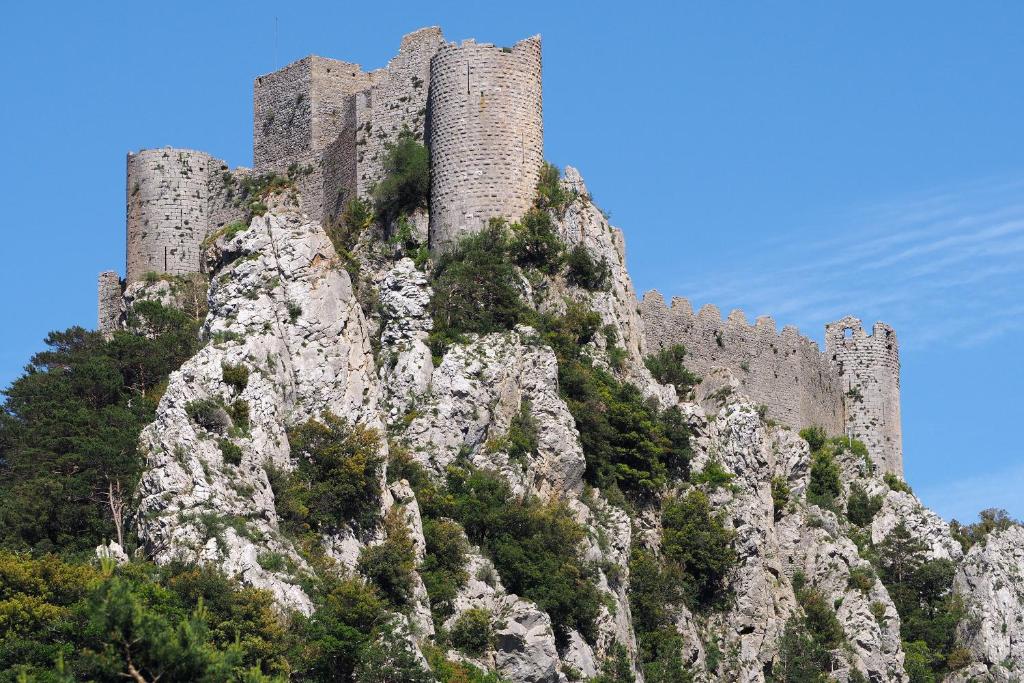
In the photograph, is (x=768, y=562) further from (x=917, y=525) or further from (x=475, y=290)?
(x=475, y=290)

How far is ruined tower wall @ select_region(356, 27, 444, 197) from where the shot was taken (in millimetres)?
76812

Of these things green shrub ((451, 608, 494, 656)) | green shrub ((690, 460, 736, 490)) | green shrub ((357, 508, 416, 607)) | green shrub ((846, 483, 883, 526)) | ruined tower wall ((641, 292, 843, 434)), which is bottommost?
green shrub ((451, 608, 494, 656))

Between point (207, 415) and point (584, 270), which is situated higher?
point (584, 270)

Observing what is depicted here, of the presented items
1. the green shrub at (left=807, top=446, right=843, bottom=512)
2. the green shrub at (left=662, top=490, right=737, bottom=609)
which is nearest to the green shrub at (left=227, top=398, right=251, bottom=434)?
the green shrub at (left=662, top=490, right=737, bottom=609)

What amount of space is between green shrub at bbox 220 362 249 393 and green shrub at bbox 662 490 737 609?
15.2 meters

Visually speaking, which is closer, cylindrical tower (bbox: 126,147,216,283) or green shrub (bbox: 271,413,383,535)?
green shrub (bbox: 271,413,383,535)

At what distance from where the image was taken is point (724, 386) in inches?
3159

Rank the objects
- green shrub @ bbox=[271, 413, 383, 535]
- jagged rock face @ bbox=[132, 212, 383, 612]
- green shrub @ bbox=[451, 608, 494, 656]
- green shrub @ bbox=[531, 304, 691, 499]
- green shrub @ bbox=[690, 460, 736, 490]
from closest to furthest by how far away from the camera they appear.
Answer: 1. jagged rock face @ bbox=[132, 212, 383, 612]
2. green shrub @ bbox=[271, 413, 383, 535]
3. green shrub @ bbox=[451, 608, 494, 656]
4. green shrub @ bbox=[531, 304, 691, 499]
5. green shrub @ bbox=[690, 460, 736, 490]

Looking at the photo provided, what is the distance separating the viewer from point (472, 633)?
63000mm

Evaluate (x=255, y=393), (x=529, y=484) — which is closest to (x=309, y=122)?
(x=255, y=393)

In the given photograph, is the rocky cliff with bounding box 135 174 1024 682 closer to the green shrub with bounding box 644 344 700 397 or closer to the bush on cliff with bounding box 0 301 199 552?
the green shrub with bounding box 644 344 700 397

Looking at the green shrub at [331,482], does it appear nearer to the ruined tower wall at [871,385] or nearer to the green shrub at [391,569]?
the green shrub at [391,569]

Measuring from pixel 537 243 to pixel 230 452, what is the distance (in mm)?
15504

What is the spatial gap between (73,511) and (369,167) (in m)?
18.7
